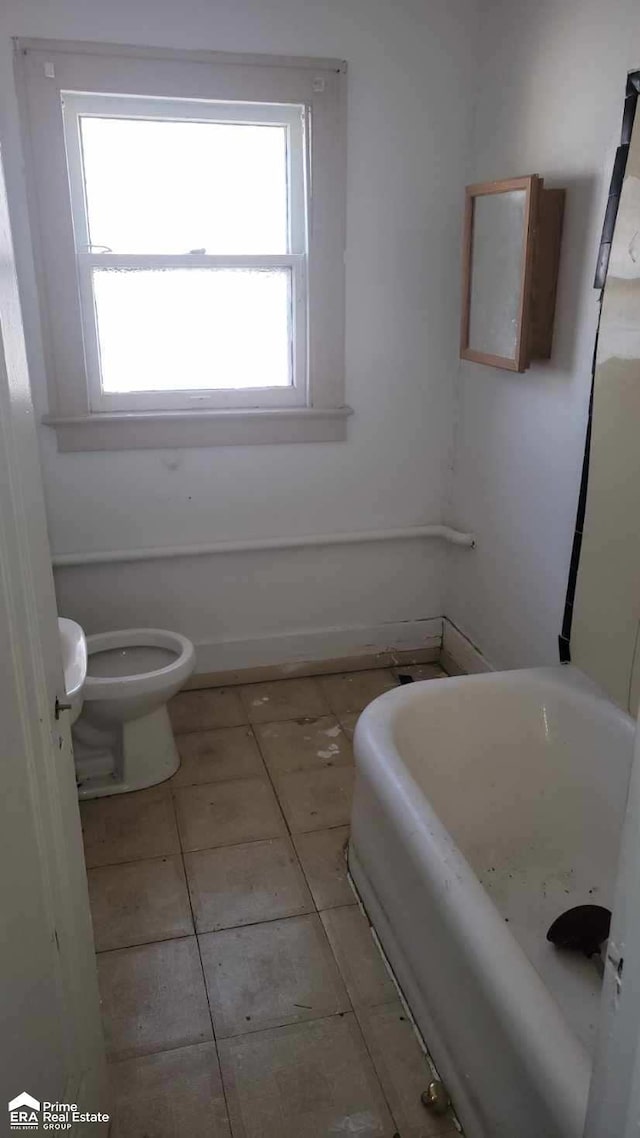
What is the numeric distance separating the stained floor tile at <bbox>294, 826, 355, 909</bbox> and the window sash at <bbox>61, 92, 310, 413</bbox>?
4.59ft

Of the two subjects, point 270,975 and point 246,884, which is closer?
point 270,975

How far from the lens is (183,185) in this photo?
2.52 metres

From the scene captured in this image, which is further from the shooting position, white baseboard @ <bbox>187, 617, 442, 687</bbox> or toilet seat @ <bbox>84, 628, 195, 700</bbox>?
white baseboard @ <bbox>187, 617, 442, 687</bbox>

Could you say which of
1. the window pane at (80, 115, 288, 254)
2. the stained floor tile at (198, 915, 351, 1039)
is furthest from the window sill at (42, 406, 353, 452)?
the stained floor tile at (198, 915, 351, 1039)

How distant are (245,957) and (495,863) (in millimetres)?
611

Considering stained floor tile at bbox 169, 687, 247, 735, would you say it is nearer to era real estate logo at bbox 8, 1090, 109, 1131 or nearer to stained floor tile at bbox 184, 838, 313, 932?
stained floor tile at bbox 184, 838, 313, 932

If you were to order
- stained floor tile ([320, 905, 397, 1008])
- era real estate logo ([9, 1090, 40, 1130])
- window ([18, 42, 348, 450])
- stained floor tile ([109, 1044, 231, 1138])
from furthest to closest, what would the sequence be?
window ([18, 42, 348, 450]) < stained floor tile ([320, 905, 397, 1008]) < stained floor tile ([109, 1044, 231, 1138]) < era real estate logo ([9, 1090, 40, 1130])

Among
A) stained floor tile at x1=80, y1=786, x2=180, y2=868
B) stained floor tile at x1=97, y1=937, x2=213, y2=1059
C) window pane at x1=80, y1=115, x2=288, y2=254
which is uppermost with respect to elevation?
window pane at x1=80, y1=115, x2=288, y2=254

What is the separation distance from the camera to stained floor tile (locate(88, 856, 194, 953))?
1897 millimetres

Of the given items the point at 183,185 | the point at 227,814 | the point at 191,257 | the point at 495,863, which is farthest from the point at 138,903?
the point at 183,185

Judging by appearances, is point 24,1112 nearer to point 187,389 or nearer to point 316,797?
point 316,797

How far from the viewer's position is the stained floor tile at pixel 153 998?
5.36 feet

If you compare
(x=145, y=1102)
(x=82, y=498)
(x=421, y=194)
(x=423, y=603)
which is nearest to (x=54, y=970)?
(x=145, y=1102)

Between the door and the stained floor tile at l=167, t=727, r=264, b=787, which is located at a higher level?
the door
